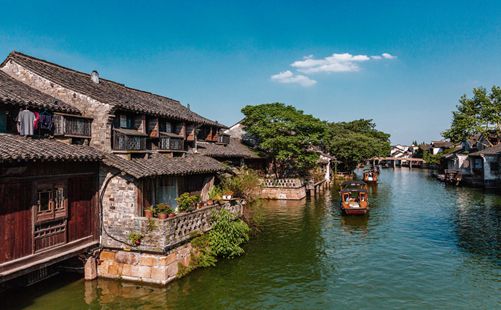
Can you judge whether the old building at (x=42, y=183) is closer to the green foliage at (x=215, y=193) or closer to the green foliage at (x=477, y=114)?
the green foliage at (x=215, y=193)

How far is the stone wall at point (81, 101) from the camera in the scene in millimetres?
16656

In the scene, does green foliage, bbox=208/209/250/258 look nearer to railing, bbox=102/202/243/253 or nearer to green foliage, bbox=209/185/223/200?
railing, bbox=102/202/243/253

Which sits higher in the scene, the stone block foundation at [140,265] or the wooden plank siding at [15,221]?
the wooden plank siding at [15,221]

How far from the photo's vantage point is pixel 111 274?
16.0 m

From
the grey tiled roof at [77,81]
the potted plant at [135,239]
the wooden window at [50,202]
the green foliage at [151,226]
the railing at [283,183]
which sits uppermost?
the grey tiled roof at [77,81]

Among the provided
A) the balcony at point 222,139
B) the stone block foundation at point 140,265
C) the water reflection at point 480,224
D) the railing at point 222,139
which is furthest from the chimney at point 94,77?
the water reflection at point 480,224

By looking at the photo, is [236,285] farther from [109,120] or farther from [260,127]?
[260,127]

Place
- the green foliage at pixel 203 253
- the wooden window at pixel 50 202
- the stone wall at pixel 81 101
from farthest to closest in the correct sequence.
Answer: the green foliage at pixel 203 253 → the stone wall at pixel 81 101 → the wooden window at pixel 50 202

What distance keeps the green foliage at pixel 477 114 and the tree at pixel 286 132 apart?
29.7 m

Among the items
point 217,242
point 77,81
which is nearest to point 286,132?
point 217,242

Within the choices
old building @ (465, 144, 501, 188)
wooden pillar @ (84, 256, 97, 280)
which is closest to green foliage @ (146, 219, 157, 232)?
wooden pillar @ (84, 256, 97, 280)

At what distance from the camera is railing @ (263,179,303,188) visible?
134 feet

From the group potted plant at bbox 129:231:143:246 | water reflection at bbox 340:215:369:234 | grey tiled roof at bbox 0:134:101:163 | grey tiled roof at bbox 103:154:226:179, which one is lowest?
water reflection at bbox 340:215:369:234

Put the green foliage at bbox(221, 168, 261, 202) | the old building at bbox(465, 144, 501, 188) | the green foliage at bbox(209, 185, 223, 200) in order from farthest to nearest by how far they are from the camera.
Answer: the old building at bbox(465, 144, 501, 188), the green foliage at bbox(221, 168, 261, 202), the green foliage at bbox(209, 185, 223, 200)
